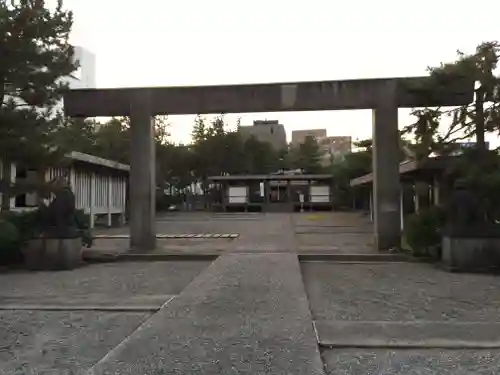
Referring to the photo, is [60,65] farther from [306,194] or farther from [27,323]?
[306,194]

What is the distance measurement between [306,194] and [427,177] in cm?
2714

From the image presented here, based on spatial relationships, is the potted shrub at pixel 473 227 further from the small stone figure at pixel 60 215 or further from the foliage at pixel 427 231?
the small stone figure at pixel 60 215

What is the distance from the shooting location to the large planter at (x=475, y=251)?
1038cm

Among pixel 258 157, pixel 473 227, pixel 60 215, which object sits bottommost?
pixel 473 227

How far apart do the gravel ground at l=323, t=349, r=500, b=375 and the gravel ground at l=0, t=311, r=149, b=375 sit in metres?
2.07

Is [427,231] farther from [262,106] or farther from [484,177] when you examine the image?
[262,106]

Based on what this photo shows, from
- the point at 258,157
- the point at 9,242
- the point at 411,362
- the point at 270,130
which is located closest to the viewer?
the point at 411,362

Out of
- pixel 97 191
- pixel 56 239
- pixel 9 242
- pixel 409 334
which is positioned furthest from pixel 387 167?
pixel 97 191

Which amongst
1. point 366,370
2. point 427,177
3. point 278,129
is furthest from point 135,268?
point 278,129

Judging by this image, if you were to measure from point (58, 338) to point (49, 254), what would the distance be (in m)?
5.97

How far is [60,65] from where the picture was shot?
1164 cm

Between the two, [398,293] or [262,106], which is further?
[262,106]

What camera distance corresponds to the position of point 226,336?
16.3 ft

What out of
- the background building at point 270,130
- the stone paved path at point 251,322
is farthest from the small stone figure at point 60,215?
the background building at point 270,130
